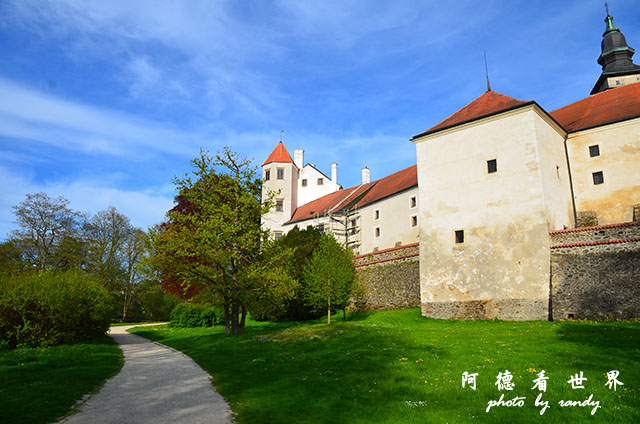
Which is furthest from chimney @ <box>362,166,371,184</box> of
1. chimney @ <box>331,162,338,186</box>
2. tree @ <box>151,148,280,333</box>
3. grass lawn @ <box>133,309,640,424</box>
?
grass lawn @ <box>133,309,640,424</box>

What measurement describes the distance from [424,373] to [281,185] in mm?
42719

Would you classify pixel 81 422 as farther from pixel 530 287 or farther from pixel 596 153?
pixel 596 153

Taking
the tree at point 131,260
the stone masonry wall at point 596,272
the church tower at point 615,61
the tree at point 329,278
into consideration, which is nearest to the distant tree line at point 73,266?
the tree at point 131,260

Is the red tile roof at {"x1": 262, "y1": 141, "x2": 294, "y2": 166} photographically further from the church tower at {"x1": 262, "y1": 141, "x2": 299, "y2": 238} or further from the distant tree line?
the distant tree line

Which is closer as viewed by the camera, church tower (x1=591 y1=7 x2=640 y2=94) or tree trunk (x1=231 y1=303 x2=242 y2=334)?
tree trunk (x1=231 y1=303 x2=242 y2=334)

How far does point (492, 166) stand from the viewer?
874 inches

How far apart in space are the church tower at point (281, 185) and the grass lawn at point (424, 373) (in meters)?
34.0

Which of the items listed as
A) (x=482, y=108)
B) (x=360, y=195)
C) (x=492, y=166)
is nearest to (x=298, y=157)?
(x=360, y=195)

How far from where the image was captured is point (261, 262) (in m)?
21.3

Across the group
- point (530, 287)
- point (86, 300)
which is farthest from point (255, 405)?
point (530, 287)

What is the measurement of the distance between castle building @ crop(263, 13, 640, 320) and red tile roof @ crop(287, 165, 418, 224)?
32.5 feet

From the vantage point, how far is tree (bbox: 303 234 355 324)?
26.0m

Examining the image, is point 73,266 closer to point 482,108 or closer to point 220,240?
point 220,240

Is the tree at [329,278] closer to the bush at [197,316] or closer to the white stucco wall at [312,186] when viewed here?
the bush at [197,316]
